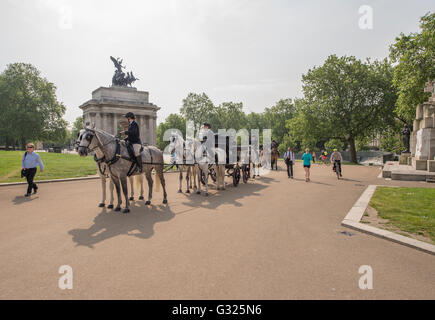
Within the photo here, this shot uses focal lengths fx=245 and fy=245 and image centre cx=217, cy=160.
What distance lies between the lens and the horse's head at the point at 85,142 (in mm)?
7070

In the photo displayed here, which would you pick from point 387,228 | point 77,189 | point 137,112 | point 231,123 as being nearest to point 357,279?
point 387,228

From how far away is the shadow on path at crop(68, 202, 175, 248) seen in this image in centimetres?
548

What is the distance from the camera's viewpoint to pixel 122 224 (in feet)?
21.1

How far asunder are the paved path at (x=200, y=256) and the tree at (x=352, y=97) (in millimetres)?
33713

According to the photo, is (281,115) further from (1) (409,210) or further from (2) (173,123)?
(1) (409,210)

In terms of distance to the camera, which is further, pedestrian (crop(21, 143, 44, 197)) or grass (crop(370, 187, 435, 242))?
pedestrian (crop(21, 143, 44, 197))

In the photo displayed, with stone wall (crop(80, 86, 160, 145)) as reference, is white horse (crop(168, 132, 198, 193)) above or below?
below

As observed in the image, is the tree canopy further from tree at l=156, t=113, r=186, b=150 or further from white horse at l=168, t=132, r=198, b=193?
tree at l=156, t=113, r=186, b=150

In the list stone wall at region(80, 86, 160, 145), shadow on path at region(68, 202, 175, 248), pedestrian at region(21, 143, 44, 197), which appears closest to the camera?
shadow on path at region(68, 202, 175, 248)

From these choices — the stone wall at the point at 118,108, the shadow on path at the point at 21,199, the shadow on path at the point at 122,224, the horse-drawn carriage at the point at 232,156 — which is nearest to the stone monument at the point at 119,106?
the stone wall at the point at 118,108

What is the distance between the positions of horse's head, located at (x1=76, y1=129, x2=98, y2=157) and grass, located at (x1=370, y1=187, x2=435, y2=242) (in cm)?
850

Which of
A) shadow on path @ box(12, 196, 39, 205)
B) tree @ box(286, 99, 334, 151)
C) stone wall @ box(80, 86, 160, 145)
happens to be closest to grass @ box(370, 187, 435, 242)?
shadow on path @ box(12, 196, 39, 205)

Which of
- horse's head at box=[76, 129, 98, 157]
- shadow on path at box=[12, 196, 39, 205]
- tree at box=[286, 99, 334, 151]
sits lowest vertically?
shadow on path at box=[12, 196, 39, 205]

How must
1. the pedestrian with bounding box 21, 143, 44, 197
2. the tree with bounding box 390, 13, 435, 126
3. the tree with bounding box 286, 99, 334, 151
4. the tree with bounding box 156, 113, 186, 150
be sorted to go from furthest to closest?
the tree with bounding box 156, 113, 186, 150
the tree with bounding box 286, 99, 334, 151
the tree with bounding box 390, 13, 435, 126
the pedestrian with bounding box 21, 143, 44, 197
